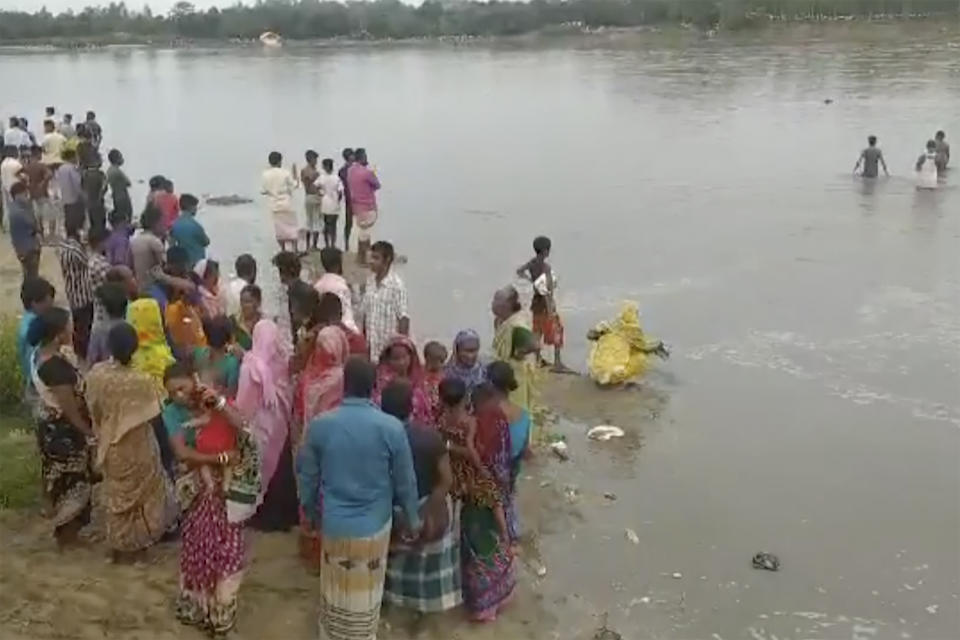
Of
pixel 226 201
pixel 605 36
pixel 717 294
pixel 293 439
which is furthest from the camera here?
pixel 605 36

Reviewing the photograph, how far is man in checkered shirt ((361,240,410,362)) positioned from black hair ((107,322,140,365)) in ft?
6.82

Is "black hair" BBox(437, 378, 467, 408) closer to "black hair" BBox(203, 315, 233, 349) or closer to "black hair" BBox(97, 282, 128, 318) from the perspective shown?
"black hair" BBox(203, 315, 233, 349)

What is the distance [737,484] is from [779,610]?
171 centimetres

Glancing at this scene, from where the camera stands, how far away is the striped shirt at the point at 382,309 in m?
7.28

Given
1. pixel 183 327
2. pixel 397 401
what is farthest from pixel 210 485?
pixel 183 327

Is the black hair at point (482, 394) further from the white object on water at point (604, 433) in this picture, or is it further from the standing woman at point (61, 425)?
the white object on water at point (604, 433)

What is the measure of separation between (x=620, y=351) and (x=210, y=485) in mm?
5423

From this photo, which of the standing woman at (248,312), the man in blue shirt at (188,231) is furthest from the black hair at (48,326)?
the man in blue shirt at (188,231)

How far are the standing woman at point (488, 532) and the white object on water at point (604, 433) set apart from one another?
2.96m

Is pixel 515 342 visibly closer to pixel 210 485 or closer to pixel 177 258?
pixel 177 258

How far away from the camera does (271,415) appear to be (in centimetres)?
600

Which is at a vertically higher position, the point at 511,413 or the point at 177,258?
the point at 177,258

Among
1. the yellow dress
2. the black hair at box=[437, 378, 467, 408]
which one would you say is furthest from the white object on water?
the black hair at box=[437, 378, 467, 408]

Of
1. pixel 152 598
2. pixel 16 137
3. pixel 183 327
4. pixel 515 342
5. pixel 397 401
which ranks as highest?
pixel 16 137
